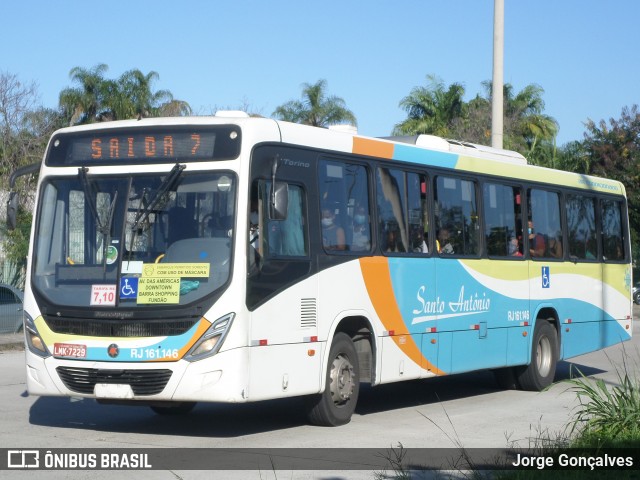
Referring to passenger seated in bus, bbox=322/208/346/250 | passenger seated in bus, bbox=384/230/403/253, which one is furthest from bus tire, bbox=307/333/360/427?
passenger seated in bus, bbox=384/230/403/253

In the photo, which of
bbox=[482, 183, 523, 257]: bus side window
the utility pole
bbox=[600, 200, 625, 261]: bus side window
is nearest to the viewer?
bbox=[482, 183, 523, 257]: bus side window

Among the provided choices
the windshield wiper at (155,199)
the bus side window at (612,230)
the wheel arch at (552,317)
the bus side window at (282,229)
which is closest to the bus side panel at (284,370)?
the bus side window at (282,229)

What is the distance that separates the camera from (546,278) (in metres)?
16.9

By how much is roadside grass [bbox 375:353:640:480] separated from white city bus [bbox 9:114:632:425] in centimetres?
192

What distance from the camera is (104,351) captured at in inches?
423

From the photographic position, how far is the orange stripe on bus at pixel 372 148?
12.9 metres

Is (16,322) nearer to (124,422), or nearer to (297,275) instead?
(124,422)

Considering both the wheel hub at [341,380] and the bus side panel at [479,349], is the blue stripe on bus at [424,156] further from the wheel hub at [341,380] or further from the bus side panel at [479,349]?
the wheel hub at [341,380]

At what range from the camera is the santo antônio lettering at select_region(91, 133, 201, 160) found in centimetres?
1112

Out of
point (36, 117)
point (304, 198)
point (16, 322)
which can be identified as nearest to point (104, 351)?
point (304, 198)

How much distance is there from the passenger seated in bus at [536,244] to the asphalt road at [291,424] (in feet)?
6.89

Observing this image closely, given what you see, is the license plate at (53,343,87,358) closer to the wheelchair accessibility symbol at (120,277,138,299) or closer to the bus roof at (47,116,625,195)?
the wheelchair accessibility symbol at (120,277,138,299)

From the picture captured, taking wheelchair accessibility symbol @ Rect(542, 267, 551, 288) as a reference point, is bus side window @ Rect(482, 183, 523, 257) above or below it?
above

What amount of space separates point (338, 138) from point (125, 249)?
9.68 ft
